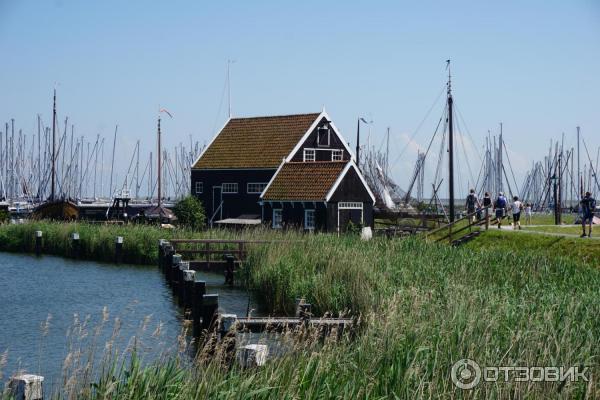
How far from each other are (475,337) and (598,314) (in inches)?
119

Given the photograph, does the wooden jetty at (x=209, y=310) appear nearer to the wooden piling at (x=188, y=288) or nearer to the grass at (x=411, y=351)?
the wooden piling at (x=188, y=288)

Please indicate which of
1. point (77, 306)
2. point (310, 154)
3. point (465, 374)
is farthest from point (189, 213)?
point (465, 374)

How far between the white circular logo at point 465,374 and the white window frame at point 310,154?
40522 millimetres

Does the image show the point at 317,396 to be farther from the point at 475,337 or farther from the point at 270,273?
the point at 270,273

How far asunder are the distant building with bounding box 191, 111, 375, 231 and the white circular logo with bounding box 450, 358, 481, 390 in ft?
112

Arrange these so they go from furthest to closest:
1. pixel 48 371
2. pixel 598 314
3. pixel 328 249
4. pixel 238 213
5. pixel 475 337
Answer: pixel 238 213
pixel 328 249
pixel 48 371
pixel 598 314
pixel 475 337

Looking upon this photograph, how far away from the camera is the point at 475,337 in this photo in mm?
10273

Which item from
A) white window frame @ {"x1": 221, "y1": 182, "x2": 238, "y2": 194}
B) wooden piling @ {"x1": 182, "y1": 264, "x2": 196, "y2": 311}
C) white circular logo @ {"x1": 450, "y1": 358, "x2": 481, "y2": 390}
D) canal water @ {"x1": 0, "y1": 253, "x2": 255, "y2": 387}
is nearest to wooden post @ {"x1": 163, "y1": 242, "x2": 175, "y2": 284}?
canal water @ {"x1": 0, "y1": 253, "x2": 255, "y2": 387}

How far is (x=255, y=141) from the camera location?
52.5 m

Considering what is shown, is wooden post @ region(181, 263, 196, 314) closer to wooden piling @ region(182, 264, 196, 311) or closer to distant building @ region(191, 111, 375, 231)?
wooden piling @ region(182, 264, 196, 311)

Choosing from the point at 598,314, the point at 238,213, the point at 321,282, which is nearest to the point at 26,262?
the point at 238,213

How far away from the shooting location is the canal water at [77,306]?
16.2 metres

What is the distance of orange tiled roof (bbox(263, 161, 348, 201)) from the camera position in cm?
4466

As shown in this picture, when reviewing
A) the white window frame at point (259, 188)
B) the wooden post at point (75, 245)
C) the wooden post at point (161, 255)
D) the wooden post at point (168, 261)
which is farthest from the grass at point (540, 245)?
the wooden post at point (75, 245)
